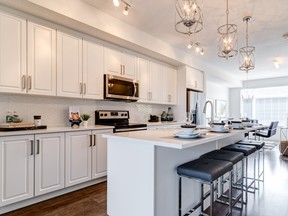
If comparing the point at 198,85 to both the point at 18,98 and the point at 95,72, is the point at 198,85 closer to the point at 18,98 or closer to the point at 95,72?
the point at 95,72

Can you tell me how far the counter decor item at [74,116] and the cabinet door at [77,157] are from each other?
1.03ft

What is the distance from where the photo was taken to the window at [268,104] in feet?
25.8

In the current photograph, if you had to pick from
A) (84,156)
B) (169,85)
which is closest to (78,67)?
(84,156)

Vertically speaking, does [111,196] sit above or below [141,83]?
below

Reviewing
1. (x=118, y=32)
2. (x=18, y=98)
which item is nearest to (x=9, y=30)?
(x=18, y=98)

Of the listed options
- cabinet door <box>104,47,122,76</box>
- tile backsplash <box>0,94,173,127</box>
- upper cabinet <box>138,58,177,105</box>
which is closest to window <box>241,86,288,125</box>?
upper cabinet <box>138,58,177,105</box>

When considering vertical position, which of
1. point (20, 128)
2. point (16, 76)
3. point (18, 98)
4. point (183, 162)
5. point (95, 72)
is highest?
point (95, 72)

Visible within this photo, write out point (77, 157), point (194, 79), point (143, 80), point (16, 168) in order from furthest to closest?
1. point (194, 79)
2. point (143, 80)
3. point (77, 157)
4. point (16, 168)

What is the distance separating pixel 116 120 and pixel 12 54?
201 cm

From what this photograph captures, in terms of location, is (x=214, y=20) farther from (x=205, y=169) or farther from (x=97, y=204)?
(x=97, y=204)

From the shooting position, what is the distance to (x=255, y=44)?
14.3ft

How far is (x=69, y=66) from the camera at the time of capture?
9.60ft

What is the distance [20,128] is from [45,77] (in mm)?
762

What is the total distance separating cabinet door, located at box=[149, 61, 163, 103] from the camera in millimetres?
4430
